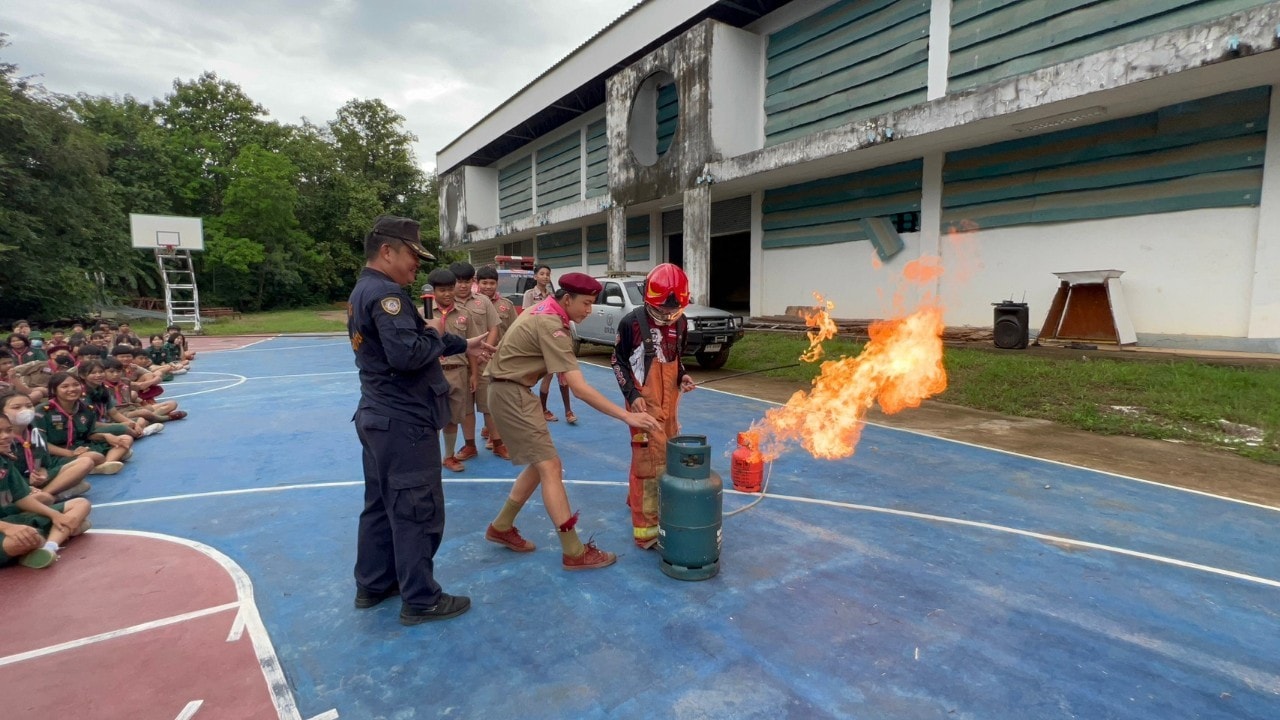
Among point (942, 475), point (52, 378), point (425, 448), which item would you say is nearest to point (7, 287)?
point (52, 378)

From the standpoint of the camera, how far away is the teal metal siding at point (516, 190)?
28.8 meters

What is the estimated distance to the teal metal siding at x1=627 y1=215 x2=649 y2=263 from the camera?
887 inches

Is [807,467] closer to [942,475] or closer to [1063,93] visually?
[942,475]

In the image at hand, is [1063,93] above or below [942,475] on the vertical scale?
above

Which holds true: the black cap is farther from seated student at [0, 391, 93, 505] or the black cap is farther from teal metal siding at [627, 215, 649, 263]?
teal metal siding at [627, 215, 649, 263]

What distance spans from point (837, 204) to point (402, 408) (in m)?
14.3

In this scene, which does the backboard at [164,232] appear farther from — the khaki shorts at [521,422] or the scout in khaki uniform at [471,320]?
the khaki shorts at [521,422]

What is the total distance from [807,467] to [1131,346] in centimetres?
794

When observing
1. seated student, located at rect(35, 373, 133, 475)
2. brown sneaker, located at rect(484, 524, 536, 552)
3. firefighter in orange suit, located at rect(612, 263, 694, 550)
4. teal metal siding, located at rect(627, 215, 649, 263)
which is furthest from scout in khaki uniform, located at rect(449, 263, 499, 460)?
teal metal siding, located at rect(627, 215, 649, 263)

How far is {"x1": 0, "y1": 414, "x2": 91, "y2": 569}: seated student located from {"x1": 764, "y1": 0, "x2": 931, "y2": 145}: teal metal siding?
1459 centimetres

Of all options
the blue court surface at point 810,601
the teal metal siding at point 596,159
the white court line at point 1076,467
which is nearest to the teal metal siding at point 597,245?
the teal metal siding at point 596,159

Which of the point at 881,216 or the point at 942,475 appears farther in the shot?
the point at 881,216

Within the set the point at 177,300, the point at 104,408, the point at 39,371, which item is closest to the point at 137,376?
the point at 39,371

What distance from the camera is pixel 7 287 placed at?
2400 centimetres
